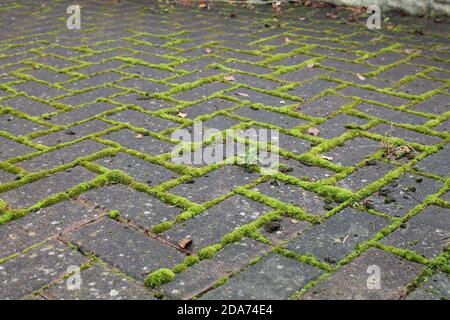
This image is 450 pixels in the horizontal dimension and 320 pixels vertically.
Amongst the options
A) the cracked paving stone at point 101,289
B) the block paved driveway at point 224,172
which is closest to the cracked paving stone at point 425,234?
the block paved driveway at point 224,172

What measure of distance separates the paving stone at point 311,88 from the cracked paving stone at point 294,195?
1.47 metres

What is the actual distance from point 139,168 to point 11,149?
2.77 feet

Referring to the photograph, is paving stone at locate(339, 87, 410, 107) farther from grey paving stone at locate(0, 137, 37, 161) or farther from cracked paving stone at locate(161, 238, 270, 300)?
grey paving stone at locate(0, 137, 37, 161)

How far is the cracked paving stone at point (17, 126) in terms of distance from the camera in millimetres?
3912

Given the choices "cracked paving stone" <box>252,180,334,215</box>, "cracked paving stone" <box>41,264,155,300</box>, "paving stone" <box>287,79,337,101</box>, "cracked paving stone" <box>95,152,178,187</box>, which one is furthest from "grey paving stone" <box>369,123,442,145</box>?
"cracked paving stone" <box>41,264,155,300</box>

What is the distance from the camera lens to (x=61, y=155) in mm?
3562

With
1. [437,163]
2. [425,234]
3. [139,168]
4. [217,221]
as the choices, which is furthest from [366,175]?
[139,168]

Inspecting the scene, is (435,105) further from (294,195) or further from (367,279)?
(367,279)

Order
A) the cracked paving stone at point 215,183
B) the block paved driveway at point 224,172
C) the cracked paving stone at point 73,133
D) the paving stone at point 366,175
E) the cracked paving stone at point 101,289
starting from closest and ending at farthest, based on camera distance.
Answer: the cracked paving stone at point 101,289 → the block paved driveway at point 224,172 → the cracked paving stone at point 215,183 → the paving stone at point 366,175 → the cracked paving stone at point 73,133

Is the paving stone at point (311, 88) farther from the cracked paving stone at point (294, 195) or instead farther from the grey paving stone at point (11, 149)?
the grey paving stone at point (11, 149)

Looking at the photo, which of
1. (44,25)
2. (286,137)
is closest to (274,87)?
(286,137)

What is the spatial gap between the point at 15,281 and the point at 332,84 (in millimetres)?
3145

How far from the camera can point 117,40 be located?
6.14 m
